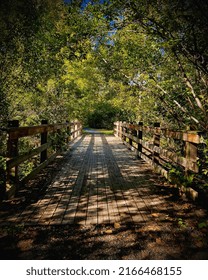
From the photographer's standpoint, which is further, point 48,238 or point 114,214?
point 114,214

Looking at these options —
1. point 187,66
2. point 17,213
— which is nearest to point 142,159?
point 187,66

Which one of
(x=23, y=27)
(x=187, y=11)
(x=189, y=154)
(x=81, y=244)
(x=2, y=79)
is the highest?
(x=23, y=27)

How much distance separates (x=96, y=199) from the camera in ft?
15.7

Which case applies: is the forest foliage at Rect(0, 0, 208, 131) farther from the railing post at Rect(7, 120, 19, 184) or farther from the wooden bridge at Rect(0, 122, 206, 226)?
the railing post at Rect(7, 120, 19, 184)

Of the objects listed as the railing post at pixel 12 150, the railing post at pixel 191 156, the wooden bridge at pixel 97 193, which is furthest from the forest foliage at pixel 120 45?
the railing post at pixel 12 150

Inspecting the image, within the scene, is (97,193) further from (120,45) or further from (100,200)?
(120,45)

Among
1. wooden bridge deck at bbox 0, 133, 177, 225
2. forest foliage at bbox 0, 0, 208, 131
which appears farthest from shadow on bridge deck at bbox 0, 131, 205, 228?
forest foliage at bbox 0, 0, 208, 131

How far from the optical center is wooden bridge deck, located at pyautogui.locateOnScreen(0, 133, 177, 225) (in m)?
3.86

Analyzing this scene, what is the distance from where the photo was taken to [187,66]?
26.3 feet

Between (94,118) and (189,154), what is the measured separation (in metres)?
40.8

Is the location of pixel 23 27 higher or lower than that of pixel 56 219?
higher

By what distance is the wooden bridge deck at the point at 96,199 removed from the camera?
3857 mm

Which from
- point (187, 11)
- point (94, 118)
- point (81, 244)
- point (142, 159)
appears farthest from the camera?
point (94, 118)

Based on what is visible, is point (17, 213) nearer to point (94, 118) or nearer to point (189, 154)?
point (189, 154)
